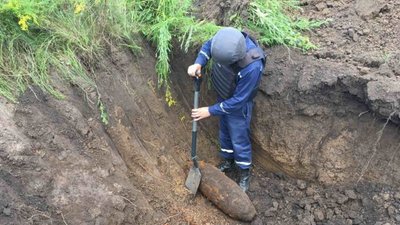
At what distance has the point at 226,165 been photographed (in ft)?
12.8

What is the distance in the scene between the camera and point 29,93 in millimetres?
2852

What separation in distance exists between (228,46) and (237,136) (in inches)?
35.6

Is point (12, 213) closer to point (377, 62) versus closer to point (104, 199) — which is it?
point (104, 199)

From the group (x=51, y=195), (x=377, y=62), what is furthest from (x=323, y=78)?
(x=51, y=195)

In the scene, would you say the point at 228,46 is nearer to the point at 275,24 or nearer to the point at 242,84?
the point at 242,84

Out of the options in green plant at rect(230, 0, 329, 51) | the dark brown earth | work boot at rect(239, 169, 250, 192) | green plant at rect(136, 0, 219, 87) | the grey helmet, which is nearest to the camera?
the dark brown earth

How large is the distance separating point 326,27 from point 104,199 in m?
2.46

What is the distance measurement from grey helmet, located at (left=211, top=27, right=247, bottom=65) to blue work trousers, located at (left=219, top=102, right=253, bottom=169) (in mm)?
563

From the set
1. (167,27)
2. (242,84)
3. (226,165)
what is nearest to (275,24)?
(242,84)

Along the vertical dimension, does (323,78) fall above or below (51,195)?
above

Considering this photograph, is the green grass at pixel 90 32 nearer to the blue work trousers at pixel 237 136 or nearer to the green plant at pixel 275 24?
the green plant at pixel 275 24

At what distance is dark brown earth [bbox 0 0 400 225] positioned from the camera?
9.14 ft

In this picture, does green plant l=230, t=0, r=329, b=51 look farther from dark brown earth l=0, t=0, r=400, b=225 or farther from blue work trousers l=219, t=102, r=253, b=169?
blue work trousers l=219, t=102, r=253, b=169

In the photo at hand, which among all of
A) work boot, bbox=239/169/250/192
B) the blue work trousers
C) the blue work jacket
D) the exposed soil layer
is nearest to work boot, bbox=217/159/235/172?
the blue work trousers
